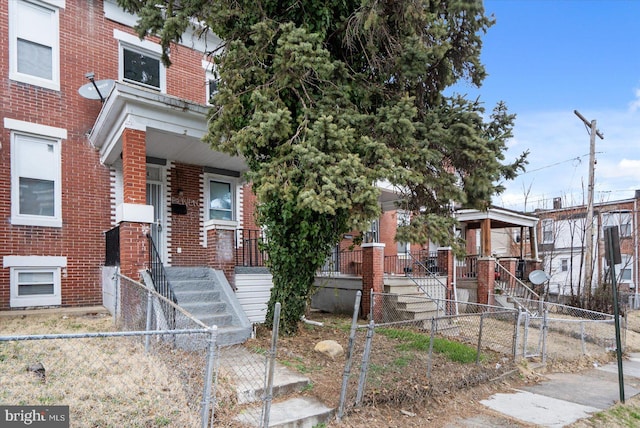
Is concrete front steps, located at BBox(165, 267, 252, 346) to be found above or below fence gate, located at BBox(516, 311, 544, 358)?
above

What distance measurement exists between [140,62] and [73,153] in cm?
305

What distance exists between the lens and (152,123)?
7414 millimetres

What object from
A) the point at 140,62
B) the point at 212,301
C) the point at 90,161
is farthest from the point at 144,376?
the point at 140,62

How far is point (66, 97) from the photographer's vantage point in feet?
30.0

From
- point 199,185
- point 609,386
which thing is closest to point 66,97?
point 199,185

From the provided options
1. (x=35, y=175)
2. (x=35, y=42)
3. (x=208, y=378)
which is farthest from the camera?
(x=35, y=42)

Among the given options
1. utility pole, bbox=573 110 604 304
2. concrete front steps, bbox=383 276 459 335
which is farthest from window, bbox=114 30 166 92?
utility pole, bbox=573 110 604 304

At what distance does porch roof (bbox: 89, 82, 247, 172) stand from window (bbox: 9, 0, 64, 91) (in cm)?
161

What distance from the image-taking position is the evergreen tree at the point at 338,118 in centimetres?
603

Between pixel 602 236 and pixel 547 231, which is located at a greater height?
pixel 547 231

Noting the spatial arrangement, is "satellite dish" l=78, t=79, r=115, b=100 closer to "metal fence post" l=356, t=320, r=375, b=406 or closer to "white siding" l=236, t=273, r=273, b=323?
"white siding" l=236, t=273, r=273, b=323

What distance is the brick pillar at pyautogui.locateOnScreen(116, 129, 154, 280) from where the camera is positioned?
6977 millimetres

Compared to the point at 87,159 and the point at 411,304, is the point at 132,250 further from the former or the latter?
the point at 411,304

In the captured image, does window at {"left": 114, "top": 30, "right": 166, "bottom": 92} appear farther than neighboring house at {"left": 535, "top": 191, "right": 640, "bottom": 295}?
No
